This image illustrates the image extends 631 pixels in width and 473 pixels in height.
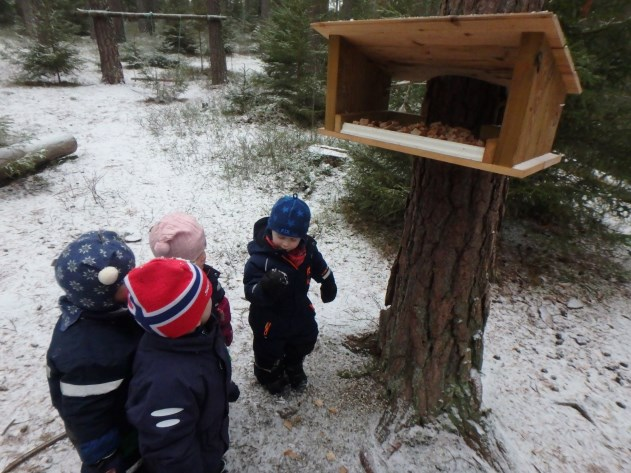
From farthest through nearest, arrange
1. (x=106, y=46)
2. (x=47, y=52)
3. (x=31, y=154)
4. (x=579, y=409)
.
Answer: (x=106, y=46) → (x=47, y=52) → (x=31, y=154) → (x=579, y=409)

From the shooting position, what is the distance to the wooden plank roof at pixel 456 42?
3.83ft

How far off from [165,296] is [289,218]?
941mm

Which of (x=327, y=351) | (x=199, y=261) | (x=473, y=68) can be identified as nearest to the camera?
(x=473, y=68)

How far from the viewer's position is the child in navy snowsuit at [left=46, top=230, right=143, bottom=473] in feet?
4.55

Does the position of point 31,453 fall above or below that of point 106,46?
below

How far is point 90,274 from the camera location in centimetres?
143

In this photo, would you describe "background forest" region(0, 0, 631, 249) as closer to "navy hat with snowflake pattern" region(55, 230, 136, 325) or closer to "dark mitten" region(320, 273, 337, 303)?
"dark mitten" region(320, 273, 337, 303)

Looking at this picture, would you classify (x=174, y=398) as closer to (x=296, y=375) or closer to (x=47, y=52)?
(x=296, y=375)

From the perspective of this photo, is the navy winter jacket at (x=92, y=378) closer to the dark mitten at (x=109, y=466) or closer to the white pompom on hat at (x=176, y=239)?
the dark mitten at (x=109, y=466)

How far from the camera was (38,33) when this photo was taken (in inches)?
392

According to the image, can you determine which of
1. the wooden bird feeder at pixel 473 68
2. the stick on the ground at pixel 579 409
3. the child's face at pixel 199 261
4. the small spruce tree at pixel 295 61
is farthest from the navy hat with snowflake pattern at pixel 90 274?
the small spruce tree at pixel 295 61

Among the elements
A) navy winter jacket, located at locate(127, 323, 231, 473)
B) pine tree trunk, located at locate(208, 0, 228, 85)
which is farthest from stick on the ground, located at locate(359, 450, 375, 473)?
pine tree trunk, located at locate(208, 0, 228, 85)

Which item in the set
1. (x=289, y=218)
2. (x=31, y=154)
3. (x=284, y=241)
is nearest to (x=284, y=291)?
(x=284, y=241)

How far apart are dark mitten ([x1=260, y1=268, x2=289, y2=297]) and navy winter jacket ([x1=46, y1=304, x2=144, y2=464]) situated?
744mm
